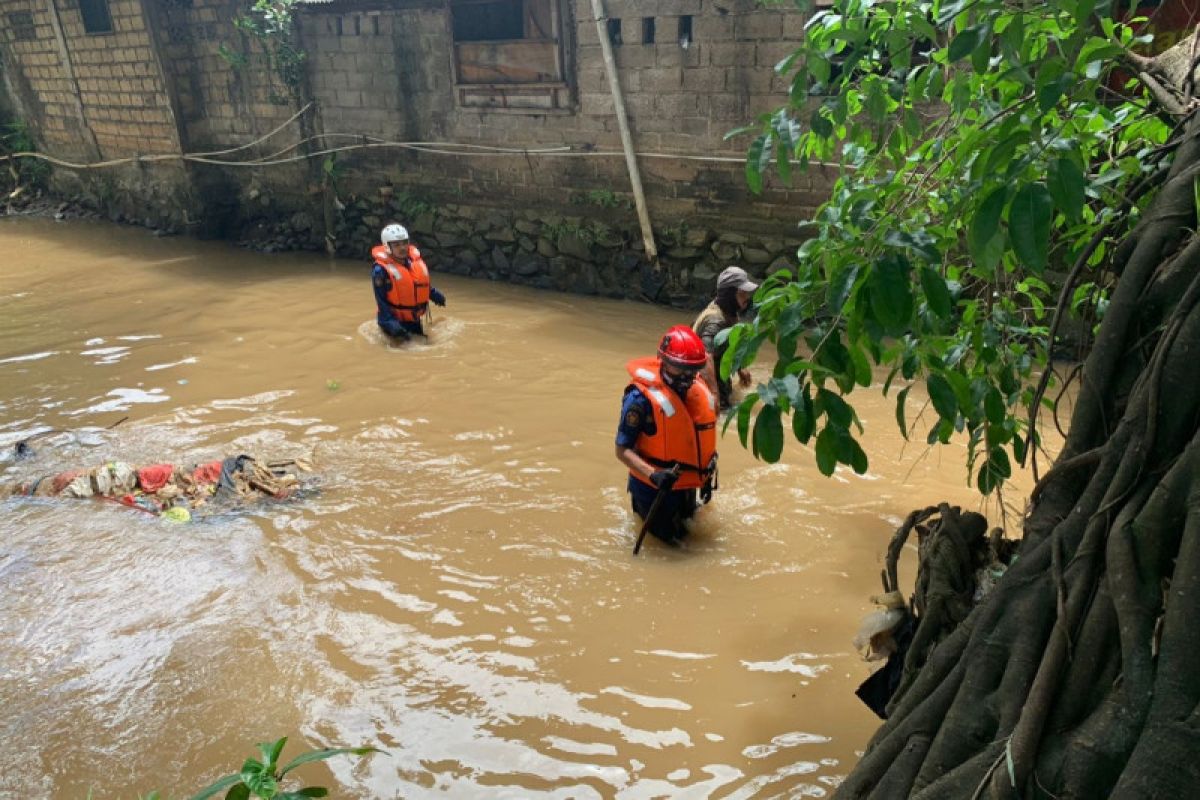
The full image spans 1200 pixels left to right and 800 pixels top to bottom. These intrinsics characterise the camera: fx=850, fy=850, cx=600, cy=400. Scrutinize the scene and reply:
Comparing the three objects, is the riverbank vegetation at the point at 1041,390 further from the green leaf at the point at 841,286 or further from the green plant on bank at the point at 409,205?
the green plant on bank at the point at 409,205

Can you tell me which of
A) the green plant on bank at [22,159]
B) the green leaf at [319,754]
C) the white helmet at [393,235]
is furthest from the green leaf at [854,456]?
the green plant on bank at [22,159]

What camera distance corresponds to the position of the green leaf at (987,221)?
1653mm

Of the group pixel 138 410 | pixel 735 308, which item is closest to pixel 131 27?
pixel 138 410

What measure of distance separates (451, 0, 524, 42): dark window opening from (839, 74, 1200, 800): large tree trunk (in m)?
9.82

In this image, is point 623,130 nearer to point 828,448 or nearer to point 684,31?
point 684,31

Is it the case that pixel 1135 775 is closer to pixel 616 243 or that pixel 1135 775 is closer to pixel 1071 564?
pixel 1071 564

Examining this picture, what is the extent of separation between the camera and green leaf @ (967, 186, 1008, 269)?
1.65 metres

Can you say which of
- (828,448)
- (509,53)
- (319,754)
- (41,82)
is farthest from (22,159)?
(828,448)

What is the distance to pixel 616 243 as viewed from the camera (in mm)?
10469

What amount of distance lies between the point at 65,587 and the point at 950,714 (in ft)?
16.5

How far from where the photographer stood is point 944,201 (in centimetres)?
272

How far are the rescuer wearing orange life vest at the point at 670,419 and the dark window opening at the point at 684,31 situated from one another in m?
5.64

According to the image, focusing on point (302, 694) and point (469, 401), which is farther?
point (469, 401)

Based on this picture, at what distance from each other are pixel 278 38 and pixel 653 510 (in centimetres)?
1119
